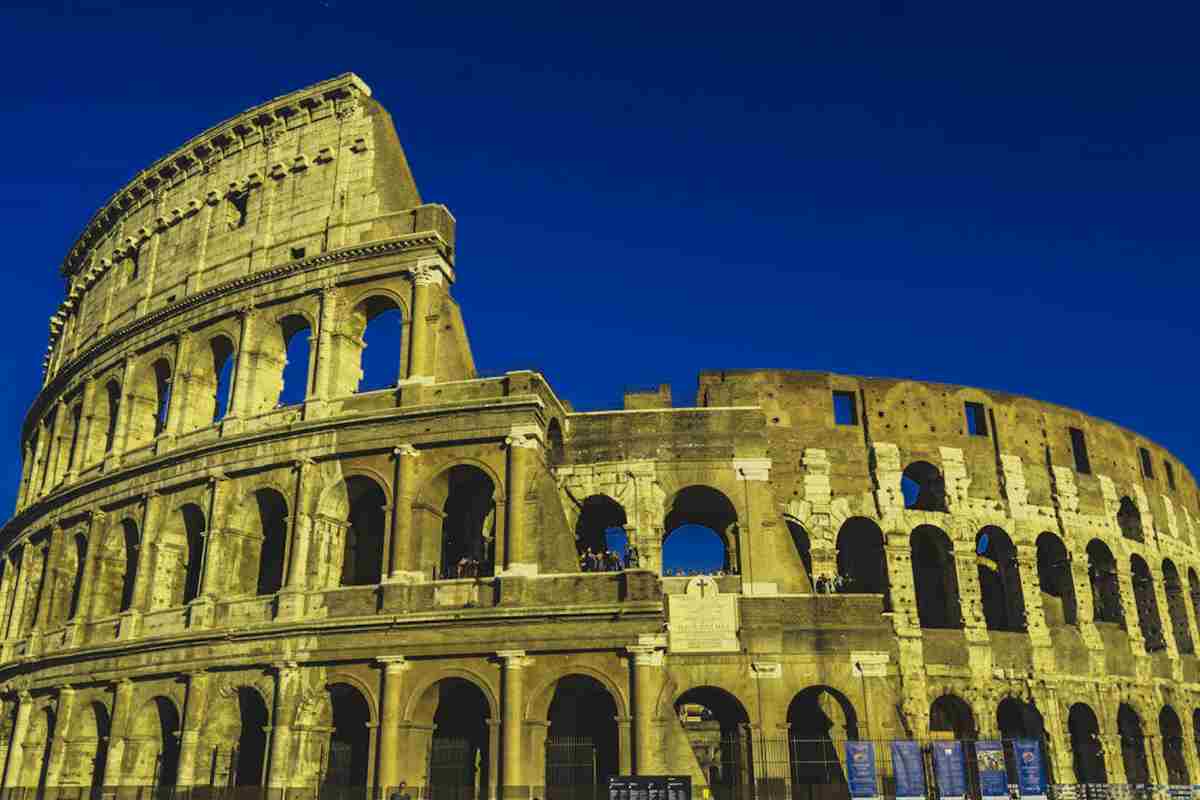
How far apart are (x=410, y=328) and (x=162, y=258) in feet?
33.6

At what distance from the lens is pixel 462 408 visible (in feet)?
71.3

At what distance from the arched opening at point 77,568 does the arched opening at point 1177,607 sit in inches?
1196

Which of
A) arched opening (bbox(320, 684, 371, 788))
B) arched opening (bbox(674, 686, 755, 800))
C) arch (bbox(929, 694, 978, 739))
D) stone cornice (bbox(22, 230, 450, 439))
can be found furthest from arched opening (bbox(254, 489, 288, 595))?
arch (bbox(929, 694, 978, 739))

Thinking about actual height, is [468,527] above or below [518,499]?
above

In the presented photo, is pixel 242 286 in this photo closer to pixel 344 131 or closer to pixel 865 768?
pixel 344 131

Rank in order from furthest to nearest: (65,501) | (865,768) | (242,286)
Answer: (65,501), (242,286), (865,768)

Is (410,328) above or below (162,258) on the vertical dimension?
below

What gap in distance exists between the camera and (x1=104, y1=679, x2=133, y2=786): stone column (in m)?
22.6

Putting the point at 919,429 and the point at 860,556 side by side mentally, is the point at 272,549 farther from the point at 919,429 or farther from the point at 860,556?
the point at 919,429

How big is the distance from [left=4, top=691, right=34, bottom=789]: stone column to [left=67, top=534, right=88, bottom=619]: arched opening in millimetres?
2260

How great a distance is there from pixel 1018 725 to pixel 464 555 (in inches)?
607

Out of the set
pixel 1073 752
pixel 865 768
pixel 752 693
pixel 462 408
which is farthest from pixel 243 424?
pixel 1073 752

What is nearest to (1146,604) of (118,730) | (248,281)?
(248,281)

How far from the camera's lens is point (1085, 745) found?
26922 mm
